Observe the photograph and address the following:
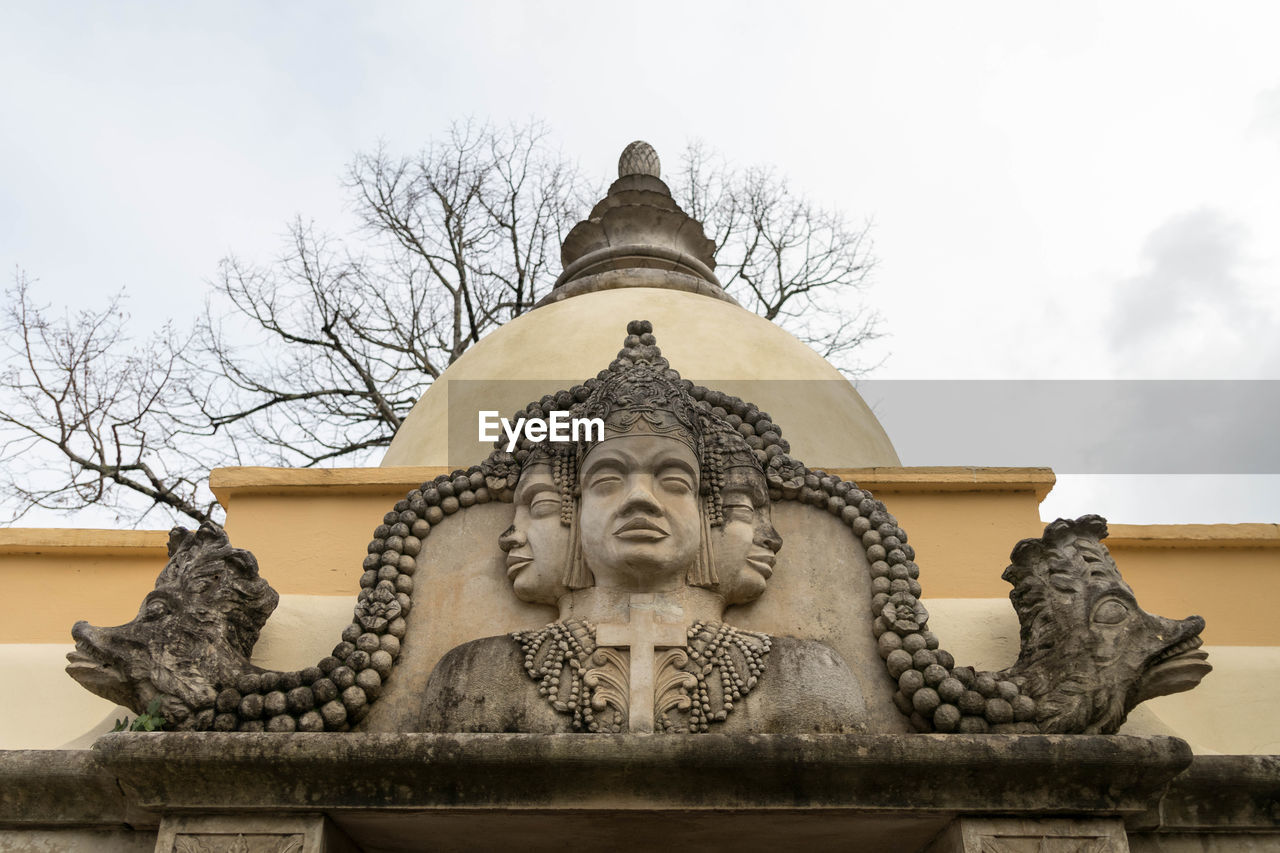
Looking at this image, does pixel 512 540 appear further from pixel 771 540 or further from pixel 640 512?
pixel 771 540

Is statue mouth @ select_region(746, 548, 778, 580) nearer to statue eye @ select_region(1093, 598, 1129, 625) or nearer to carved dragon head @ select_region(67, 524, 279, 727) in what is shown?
statue eye @ select_region(1093, 598, 1129, 625)

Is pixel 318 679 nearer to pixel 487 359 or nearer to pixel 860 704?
pixel 860 704

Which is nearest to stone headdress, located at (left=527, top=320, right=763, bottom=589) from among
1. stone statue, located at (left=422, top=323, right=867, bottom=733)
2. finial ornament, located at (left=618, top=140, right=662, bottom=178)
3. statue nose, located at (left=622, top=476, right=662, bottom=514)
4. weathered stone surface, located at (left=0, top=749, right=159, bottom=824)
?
stone statue, located at (left=422, top=323, right=867, bottom=733)

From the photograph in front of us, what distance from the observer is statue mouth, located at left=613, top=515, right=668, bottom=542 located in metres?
4.00

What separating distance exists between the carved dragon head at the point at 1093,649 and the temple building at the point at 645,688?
0.03 ft

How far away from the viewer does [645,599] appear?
13.2 ft

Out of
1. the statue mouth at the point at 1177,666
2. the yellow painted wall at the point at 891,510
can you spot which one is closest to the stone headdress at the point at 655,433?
the yellow painted wall at the point at 891,510

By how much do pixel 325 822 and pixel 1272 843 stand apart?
10.6 feet

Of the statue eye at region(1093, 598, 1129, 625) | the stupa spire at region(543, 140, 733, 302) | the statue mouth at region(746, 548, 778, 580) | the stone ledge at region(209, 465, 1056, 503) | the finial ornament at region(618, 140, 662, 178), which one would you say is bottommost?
the statue eye at region(1093, 598, 1129, 625)

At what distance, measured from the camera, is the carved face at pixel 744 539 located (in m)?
4.14

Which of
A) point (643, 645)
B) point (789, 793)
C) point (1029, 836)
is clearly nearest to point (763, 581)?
point (643, 645)

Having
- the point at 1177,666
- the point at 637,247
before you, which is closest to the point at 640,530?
the point at 1177,666

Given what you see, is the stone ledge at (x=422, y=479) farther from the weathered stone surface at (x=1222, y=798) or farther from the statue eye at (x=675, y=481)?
the weathered stone surface at (x=1222, y=798)

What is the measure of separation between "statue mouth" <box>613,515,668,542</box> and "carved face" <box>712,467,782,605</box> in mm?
285
